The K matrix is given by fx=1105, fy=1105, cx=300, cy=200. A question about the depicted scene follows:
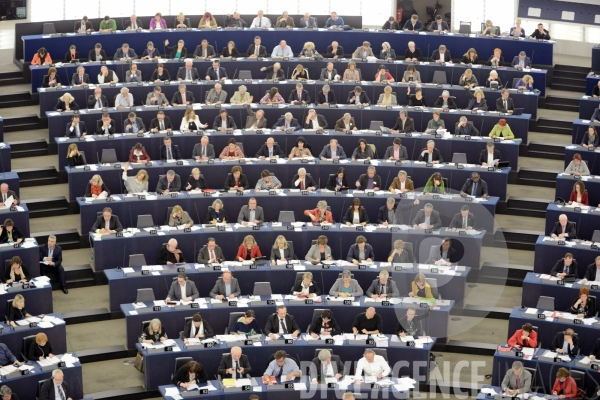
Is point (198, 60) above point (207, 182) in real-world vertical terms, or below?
above

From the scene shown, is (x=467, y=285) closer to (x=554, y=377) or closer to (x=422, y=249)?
(x=422, y=249)

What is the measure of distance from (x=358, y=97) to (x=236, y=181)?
13.6 feet

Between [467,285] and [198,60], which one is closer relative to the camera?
[467,285]

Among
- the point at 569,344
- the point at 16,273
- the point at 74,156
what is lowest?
the point at 569,344

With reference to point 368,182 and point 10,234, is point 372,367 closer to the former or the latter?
point 368,182

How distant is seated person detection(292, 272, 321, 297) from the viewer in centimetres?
1764

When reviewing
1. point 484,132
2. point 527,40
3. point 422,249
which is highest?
point 527,40

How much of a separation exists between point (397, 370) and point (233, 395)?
265 centimetres

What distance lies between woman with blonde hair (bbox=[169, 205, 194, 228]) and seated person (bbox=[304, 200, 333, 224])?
211cm

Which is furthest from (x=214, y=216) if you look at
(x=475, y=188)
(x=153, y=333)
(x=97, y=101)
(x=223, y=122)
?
(x=475, y=188)

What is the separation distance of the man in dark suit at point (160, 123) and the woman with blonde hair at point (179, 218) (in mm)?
2984

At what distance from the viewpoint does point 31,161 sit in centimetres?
2192

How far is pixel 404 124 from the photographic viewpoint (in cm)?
2197

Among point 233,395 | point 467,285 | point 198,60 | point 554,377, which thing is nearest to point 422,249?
point 467,285
